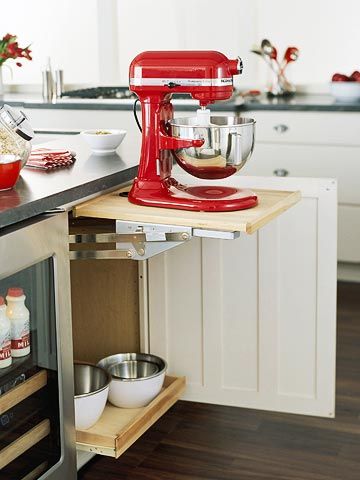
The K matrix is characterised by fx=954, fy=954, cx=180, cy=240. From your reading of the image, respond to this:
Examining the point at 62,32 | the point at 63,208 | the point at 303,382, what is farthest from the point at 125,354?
the point at 62,32

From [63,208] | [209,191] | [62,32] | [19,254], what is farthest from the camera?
[62,32]

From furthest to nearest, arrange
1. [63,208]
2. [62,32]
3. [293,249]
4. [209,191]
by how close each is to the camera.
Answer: [62,32], [293,249], [209,191], [63,208]

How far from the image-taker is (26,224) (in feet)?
7.27

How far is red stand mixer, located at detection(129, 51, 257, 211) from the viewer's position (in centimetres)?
240

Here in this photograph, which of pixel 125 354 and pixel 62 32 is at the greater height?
pixel 62 32

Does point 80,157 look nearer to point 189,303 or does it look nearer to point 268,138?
point 189,303

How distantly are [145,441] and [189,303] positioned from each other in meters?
0.45

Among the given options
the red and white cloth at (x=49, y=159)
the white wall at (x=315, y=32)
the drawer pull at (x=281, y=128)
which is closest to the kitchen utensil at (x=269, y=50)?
the white wall at (x=315, y=32)

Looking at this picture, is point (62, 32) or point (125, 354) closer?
point (125, 354)

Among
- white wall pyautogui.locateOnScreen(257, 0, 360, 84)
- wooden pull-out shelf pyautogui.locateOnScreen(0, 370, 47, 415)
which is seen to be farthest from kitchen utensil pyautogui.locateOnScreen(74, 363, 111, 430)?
white wall pyautogui.locateOnScreen(257, 0, 360, 84)

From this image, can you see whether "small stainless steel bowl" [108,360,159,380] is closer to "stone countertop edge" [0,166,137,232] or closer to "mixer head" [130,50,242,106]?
"stone countertop edge" [0,166,137,232]

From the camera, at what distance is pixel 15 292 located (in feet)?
7.31

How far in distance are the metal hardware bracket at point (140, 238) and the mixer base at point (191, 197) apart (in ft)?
0.28

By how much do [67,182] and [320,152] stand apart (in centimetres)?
238
